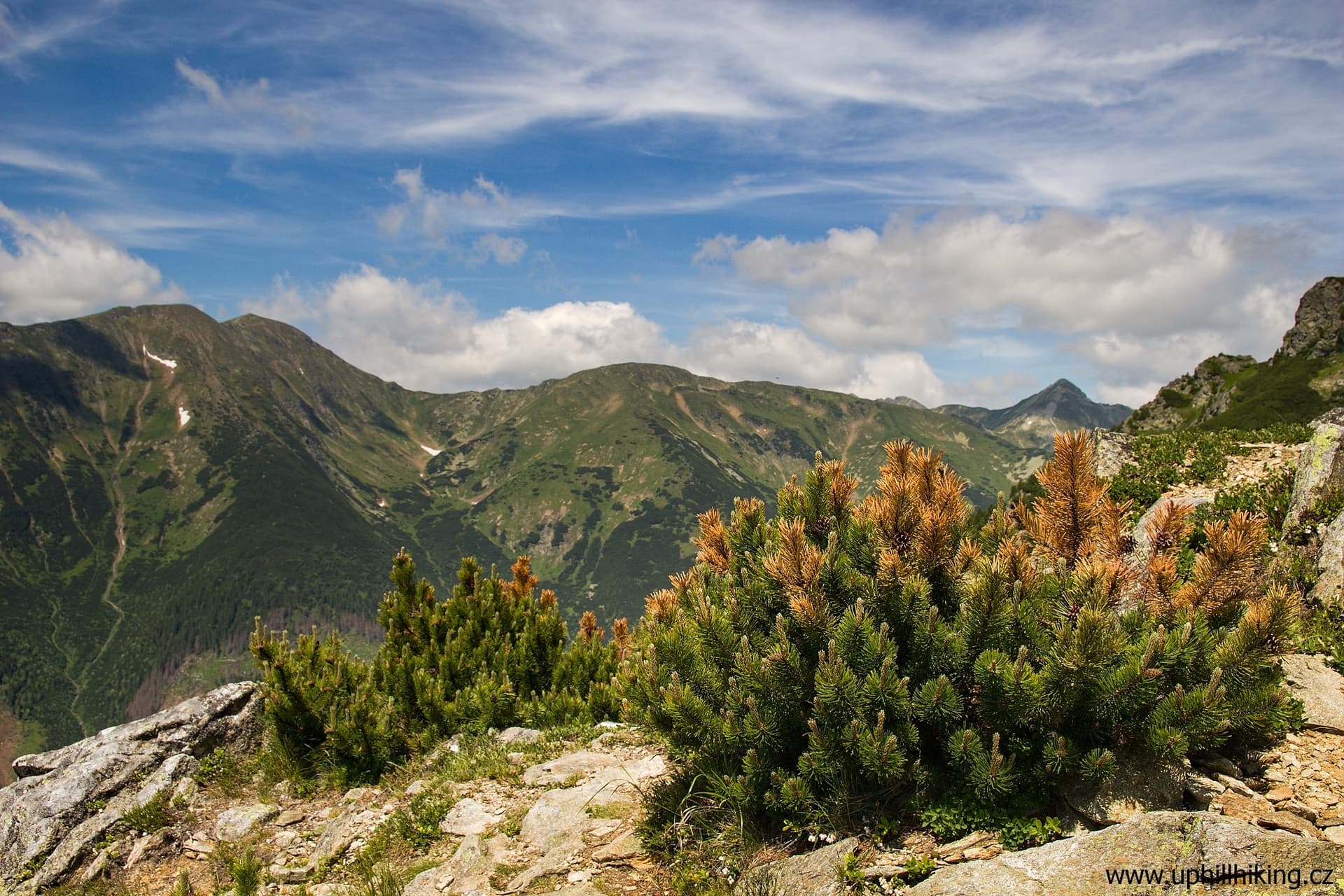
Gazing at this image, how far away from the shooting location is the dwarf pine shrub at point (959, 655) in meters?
5.20

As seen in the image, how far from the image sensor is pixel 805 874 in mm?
5766

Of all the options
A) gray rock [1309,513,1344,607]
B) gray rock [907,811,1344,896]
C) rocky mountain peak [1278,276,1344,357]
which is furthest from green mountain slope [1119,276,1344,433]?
gray rock [907,811,1344,896]

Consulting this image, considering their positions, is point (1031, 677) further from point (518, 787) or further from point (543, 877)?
point (518, 787)

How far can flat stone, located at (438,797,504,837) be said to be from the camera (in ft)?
29.1

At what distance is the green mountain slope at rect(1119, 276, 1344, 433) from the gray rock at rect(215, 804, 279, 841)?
92123mm

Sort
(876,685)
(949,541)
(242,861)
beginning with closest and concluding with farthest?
(876,685)
(949,541)
(242,861)

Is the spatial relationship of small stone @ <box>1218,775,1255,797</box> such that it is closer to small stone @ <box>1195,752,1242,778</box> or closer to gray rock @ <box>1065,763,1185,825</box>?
small stone @ <box>1195,752,1242,778</box>

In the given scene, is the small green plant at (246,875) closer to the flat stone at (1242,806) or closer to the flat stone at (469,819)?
the flat stone at (469,819)

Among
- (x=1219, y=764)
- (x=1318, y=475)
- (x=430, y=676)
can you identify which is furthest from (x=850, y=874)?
(x=1318, y=475)

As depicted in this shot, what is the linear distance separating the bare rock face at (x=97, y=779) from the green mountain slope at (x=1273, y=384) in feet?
301

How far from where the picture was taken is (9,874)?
10.1m

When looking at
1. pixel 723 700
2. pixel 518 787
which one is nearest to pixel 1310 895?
pixel 723 700

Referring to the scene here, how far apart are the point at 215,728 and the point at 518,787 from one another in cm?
647

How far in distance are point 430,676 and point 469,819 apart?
Answer: 4.22 meters
